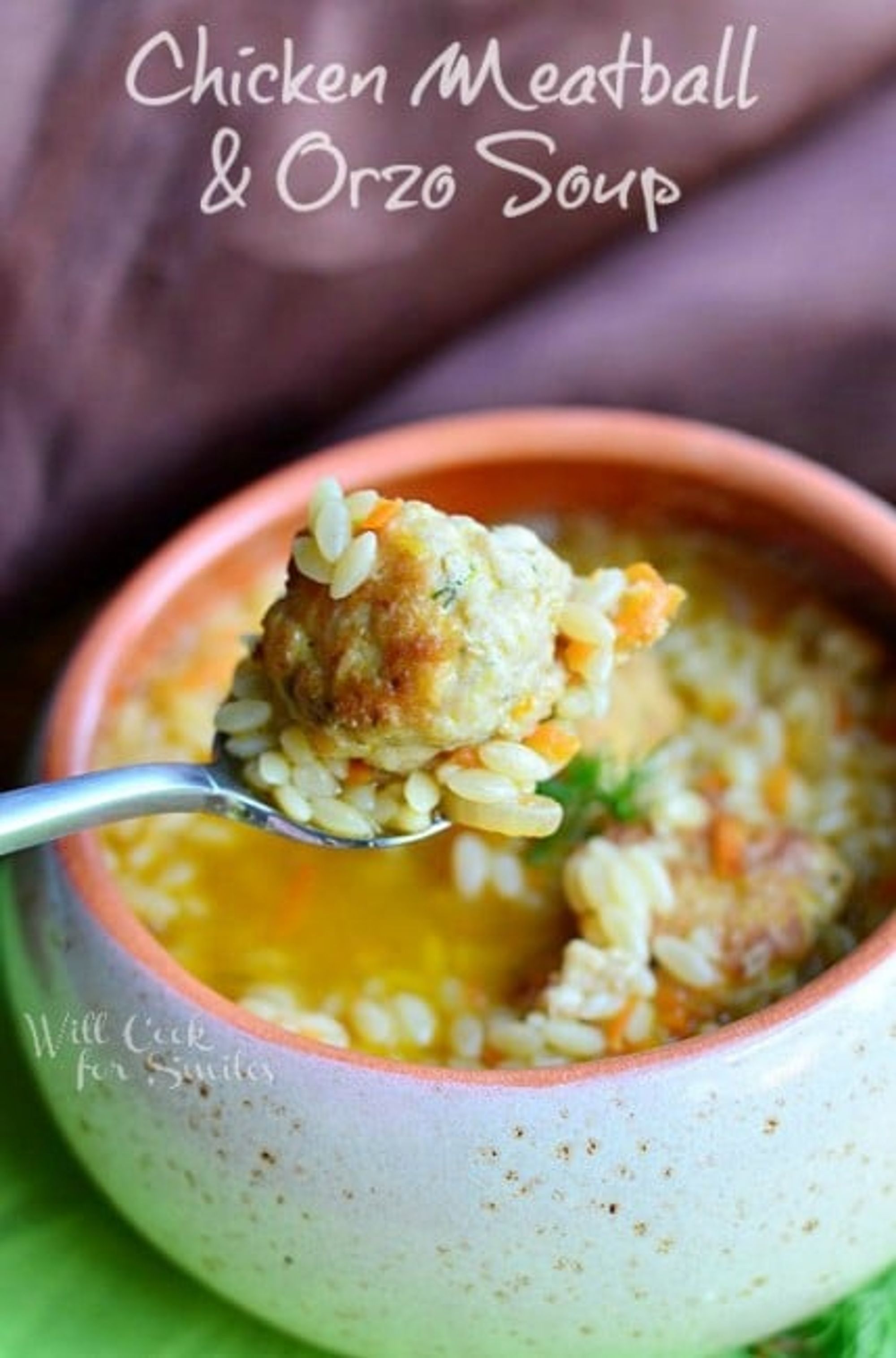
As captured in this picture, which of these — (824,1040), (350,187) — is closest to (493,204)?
(350,187)

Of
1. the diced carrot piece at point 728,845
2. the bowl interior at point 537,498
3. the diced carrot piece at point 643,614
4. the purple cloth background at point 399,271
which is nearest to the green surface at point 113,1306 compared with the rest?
the diced carrot piece at point 728,845

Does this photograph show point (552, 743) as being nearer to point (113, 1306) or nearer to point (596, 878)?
point (596, 878)

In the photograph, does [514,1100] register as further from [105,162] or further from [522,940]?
[105,162]

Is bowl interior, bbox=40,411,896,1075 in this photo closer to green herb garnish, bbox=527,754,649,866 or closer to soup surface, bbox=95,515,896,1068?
soup surface, bbox=95,515,896,1068

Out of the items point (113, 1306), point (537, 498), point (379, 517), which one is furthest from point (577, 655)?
point (113, 1306)

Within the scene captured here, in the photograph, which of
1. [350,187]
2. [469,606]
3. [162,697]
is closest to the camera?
[469,606]

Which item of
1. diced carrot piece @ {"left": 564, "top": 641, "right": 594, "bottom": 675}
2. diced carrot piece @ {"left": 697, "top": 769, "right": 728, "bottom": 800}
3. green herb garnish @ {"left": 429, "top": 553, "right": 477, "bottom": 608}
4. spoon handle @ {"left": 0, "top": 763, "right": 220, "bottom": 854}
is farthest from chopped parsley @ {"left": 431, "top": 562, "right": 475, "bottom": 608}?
diced carrot piece @ {"left": 697, "top": 769, "right": 728, "bottom": 800}

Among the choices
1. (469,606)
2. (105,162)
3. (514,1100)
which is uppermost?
(105,162)
